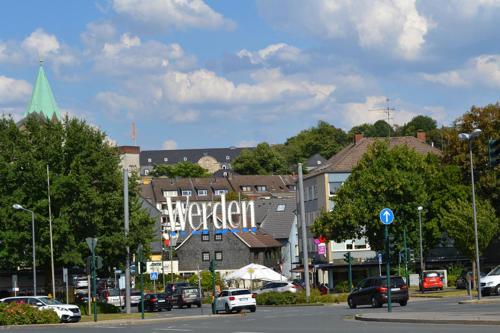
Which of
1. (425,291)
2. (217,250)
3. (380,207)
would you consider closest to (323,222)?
(380,207)

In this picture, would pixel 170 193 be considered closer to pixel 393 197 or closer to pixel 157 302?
pixel 393 197

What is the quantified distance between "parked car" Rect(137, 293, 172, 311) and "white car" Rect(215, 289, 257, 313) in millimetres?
14307

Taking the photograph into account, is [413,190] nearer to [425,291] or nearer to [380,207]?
[380,207]

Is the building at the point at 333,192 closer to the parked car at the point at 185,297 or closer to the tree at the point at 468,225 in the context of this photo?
the tree at the point at 468,225

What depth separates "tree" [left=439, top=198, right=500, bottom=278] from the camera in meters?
64.4

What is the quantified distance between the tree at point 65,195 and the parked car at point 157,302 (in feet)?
15.5

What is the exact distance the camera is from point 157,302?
68438mm

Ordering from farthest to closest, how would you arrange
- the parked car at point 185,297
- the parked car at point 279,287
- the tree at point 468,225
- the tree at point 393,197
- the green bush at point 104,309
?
the tree at point 393,197, the parked car at point 279,287, the parked car at point 185,297, the tree at point 468,225, the green bush at point 104,309

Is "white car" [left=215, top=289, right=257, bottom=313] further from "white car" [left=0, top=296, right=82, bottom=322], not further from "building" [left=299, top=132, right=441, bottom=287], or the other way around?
"building" [left=299, top=132, right=441, bottom=287]

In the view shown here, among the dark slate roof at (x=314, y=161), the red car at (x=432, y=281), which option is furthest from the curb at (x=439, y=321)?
the dark slate roof at (x=314, y=161)

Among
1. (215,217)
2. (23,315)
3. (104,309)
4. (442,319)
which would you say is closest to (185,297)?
(104,309)

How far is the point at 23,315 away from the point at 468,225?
32.1m

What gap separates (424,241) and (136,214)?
1117 inches

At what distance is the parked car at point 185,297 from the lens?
71938 millimetres
